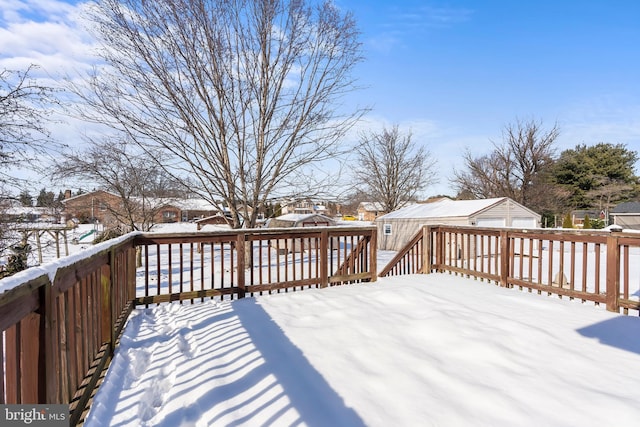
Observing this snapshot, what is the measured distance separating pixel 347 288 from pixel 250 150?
495 cm

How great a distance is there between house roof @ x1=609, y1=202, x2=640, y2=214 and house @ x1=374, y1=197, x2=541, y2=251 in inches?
590

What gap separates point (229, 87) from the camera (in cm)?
745

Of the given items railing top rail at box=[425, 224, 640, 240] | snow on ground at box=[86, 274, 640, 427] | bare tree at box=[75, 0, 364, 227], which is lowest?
snow on ground at box=[86, 274, 640, 427]

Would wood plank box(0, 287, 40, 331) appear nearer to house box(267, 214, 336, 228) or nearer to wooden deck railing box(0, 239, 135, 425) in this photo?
wooden deck railing box(0, 239, 135, 425)

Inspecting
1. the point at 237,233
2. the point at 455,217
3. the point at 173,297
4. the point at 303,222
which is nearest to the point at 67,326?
the point at 173,297

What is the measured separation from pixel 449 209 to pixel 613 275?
13.4 metres

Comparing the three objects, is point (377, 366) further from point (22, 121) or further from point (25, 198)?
point (25, 198)

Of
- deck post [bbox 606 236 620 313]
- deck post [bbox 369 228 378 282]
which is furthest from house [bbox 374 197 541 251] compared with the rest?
Result: deck post [bbox 606 236 620 313]

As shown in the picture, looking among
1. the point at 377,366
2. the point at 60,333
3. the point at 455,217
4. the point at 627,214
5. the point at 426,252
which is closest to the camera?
the point at 60,333

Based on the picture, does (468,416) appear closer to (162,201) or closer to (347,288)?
(347,288)

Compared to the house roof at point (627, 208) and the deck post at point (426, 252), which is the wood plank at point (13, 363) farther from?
the house roof at point (627, 208)

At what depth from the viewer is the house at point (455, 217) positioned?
14.9 m

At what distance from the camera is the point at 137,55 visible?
6.89 m

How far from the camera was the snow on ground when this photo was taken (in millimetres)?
1754
